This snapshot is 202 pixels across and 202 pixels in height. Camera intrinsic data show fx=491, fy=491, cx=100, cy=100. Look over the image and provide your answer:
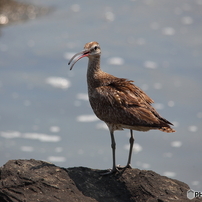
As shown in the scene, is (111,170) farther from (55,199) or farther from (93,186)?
(55,199)

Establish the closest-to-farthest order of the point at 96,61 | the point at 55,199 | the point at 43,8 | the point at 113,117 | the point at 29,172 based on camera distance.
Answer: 1. the point at 55,199
2. the point at 29,172
3. the point at 113,117
4. the point at 96,61
5. the point at 43,8

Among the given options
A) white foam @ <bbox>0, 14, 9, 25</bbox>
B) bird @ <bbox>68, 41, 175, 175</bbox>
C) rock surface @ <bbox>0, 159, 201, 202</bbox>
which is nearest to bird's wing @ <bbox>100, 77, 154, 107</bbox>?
bird @ <bbox>68, 41, 175, 175</bbox>

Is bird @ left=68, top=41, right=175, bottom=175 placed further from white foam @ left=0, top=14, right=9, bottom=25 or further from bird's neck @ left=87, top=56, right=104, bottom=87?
white foam @ left=0, top=14, right=9, bottom=25

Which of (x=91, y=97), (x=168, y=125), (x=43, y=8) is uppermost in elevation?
(x=43, y=8)

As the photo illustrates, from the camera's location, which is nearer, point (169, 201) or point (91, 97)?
point (169, 201)

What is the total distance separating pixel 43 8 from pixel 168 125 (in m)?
19.4

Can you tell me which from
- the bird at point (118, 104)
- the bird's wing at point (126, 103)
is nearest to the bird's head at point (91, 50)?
the bird at point (118, 104)

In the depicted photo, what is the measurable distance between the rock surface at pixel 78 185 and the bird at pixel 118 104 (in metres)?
0.43

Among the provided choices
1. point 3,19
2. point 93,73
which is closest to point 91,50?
point 93,73

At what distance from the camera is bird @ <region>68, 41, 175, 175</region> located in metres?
9.65

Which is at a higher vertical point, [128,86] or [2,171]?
[128,86]

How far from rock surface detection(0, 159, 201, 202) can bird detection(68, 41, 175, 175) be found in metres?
0.43

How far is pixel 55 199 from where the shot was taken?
884 cm

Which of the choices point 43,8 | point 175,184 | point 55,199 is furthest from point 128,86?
point 43,8
